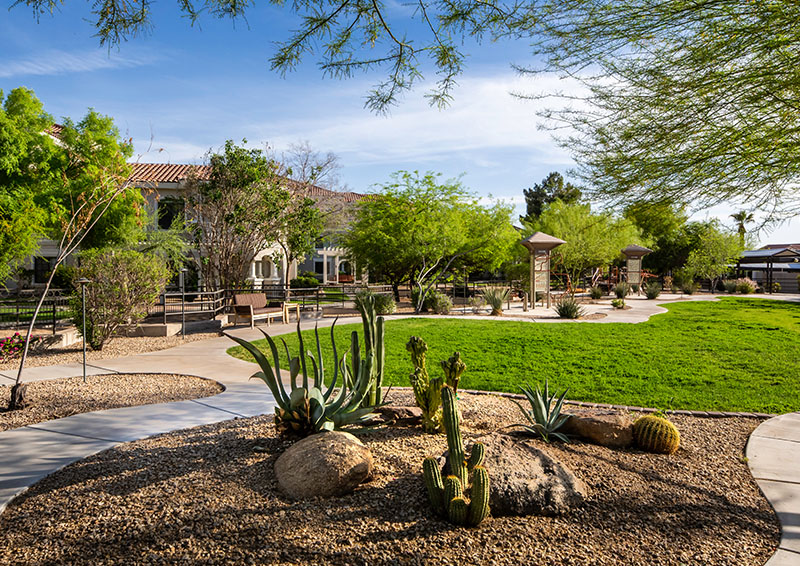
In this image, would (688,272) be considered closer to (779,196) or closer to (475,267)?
(475,267)

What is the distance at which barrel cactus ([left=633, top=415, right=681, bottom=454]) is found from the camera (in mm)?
5223

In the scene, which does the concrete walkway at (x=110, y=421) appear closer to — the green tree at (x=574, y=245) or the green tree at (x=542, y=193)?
the green tree at (x=574, y=245)

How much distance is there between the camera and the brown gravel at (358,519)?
334 cm

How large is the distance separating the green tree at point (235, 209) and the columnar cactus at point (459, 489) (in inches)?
769

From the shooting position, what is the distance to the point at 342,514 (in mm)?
3770

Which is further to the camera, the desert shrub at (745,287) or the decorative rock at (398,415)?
the desert shrub at (745,287)

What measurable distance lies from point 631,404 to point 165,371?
6946 mm

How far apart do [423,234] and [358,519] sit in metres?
19.4

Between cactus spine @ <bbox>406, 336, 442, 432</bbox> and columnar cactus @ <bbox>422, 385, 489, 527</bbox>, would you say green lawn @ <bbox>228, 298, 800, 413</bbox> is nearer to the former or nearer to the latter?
cactus spine @ <bbox>406, 336, 442, 432</bbox>

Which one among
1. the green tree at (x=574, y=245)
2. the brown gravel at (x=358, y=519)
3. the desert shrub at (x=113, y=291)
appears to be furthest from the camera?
the green tree at (x=574, y=245)

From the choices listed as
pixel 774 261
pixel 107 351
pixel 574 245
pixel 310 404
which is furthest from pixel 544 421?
pixel 774 261

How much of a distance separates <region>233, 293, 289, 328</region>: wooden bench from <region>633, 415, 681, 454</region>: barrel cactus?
39.6 feet

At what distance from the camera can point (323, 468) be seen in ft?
13.4

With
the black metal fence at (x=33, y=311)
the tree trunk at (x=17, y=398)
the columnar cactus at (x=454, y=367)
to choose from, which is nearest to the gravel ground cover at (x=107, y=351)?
the black metal fence at (x=33, y=311)
